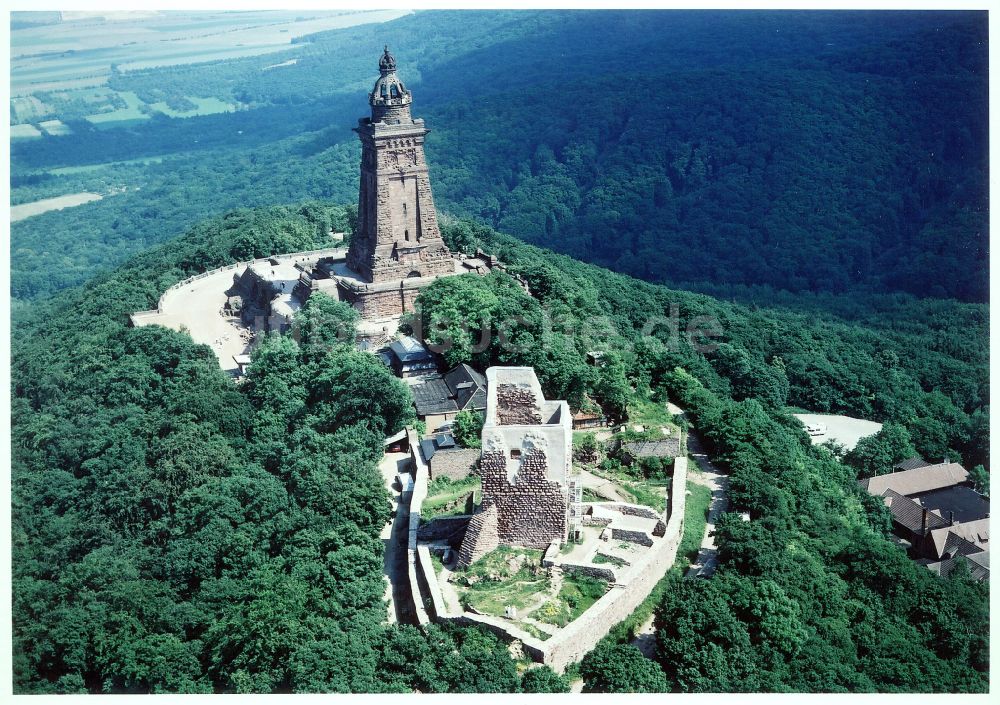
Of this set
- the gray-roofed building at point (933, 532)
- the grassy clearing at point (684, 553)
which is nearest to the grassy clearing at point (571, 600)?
the grassy clearing at point (684, 553)

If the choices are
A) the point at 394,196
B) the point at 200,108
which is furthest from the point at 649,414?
the point at 200,108

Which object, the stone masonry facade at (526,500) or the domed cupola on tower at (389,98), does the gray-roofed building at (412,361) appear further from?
the stone masonry facade at (526,500)

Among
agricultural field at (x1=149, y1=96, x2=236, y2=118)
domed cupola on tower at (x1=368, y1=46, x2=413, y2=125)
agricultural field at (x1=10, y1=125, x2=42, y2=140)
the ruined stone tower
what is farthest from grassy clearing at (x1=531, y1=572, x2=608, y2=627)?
agricultural field at (x1=149, y1=96, x2=236, y2=118)

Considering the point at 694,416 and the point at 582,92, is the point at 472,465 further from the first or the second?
the point at 582,92

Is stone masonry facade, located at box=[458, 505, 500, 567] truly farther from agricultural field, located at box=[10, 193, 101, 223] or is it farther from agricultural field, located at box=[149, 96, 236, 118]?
agricultural field, located at box=[10, 193, 101, 223]

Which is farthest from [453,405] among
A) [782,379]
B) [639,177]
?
[639,177]

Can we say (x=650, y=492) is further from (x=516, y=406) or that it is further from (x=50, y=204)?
(x=50, y=204)
